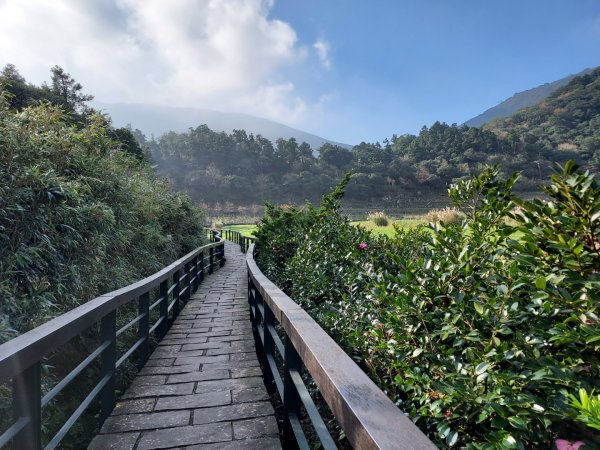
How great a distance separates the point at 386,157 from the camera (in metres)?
77.9

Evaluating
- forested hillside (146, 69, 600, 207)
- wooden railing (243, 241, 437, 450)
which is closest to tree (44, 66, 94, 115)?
wooden railing (243, 241, 437, 450)

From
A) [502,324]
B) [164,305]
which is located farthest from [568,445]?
[164,305]

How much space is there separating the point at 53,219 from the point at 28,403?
9.51ft

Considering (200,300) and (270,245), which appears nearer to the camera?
(200,300)

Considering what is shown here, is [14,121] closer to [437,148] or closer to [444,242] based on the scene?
[444,242]

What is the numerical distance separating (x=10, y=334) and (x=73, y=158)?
2596 mm

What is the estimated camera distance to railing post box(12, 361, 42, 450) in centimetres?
152

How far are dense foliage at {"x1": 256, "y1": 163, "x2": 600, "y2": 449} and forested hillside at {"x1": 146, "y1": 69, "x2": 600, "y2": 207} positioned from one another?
2259 inches

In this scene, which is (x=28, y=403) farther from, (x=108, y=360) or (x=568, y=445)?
(x=568, y=445)

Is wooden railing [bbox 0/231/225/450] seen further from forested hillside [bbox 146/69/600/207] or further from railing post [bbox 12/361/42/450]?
forested hillside [bbox 146/69/600/207]

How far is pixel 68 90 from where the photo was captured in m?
20.0

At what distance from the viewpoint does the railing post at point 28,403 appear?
1.52 metres

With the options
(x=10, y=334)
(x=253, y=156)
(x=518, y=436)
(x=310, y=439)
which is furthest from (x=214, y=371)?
(x=253, y=156)

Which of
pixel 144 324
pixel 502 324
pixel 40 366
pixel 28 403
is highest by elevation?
pixel 502 324
